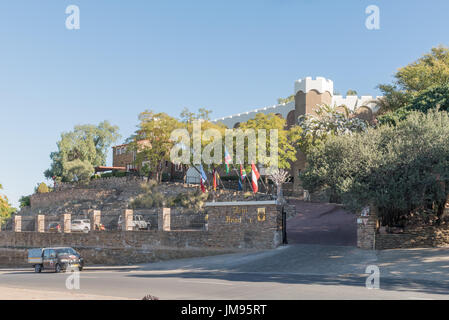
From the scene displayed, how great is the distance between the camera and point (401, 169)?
25.4m

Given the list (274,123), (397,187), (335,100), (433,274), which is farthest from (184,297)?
(335,100)

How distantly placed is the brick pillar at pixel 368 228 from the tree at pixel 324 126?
2491cm

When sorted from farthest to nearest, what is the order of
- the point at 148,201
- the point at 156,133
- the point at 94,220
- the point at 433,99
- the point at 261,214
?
the point at 156,133
the point at 148,201
the point at 94,220
the point at 433,99
the point at 261,214

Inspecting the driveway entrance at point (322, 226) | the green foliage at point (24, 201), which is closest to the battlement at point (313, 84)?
the driveway entrance at point (322, 226)

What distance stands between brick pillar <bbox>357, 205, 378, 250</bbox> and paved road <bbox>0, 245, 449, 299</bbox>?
79 cm

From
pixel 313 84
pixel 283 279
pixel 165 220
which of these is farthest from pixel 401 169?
pixel 313 84

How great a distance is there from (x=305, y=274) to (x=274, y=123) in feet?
101

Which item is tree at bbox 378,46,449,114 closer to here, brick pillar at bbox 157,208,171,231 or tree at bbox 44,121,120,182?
brick pillar at bbox 157,208,171,231

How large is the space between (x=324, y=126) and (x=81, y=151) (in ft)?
145

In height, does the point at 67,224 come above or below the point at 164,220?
below

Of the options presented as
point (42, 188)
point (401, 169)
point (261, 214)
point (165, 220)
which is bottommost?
point (165, 220)

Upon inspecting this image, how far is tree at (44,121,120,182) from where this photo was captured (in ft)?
258

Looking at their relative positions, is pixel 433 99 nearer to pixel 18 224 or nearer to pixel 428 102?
pixel 428 102

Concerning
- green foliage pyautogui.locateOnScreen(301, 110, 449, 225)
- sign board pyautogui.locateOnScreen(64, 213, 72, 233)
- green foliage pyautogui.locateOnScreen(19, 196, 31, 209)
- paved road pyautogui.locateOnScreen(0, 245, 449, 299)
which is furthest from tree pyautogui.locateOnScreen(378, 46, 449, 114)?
green foliage pyautogui.locateOnScreen(19, 196, 31, 209)
